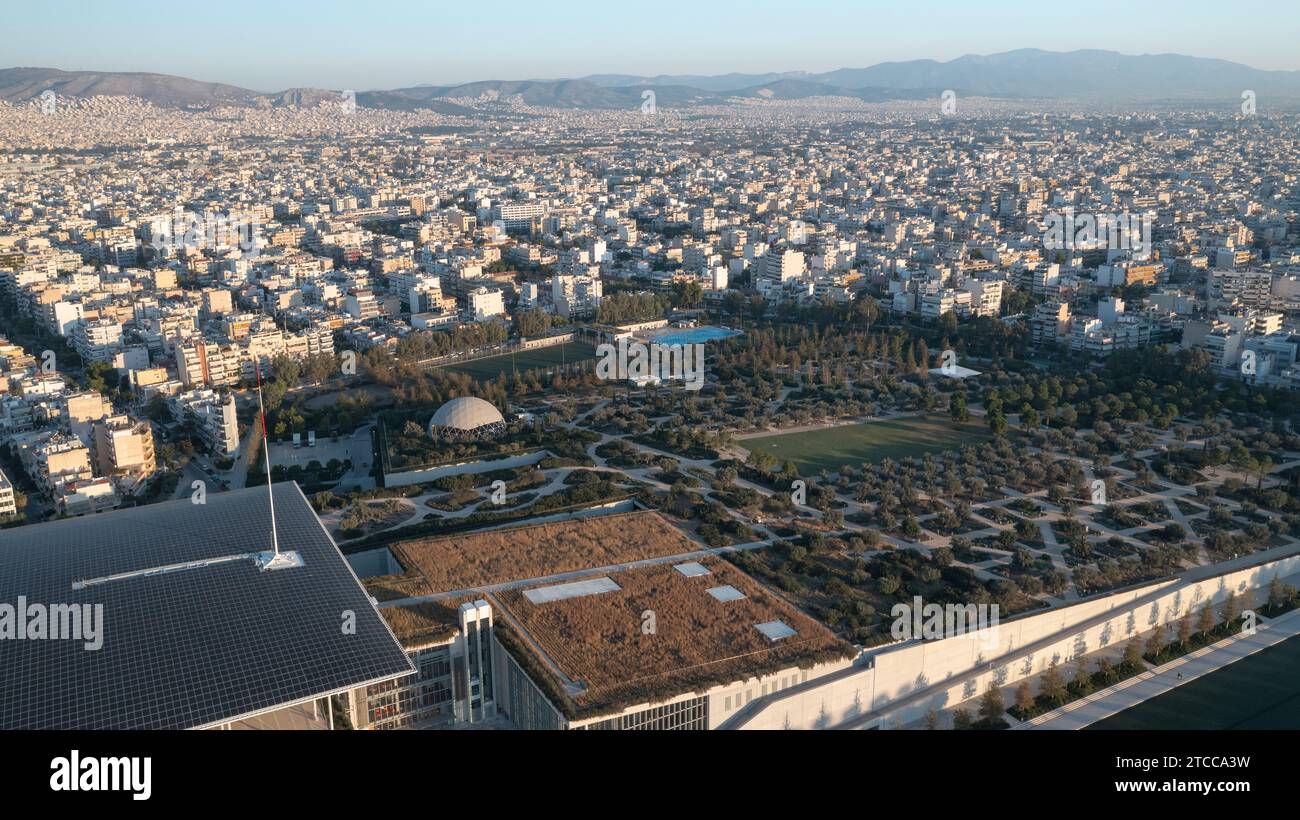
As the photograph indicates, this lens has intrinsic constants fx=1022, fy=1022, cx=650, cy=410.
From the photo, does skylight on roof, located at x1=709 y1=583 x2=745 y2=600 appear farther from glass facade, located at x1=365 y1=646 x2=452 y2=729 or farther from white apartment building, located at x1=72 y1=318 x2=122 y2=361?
white apartment building, located at x1=72 y1=318 x2=122 y2=361

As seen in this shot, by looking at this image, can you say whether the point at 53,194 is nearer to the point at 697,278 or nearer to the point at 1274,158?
the point at 697,278

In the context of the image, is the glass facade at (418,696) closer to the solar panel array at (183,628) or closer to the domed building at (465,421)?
the solar panel array at (183,628)

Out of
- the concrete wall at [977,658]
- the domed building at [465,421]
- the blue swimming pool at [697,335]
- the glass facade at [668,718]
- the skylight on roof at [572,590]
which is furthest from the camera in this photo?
the blue swimming pool at [697,335]

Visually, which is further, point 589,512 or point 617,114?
point 617,114

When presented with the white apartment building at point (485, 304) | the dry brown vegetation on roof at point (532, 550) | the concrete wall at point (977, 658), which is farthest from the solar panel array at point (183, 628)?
the white apartment building at point (485, 304)

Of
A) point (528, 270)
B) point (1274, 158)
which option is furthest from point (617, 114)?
point (528, 270)


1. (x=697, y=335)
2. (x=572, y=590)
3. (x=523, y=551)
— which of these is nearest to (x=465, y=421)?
(x=523, y=551)

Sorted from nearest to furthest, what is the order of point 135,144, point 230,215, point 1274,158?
point 230,215, point 1274,158, point 135,144
